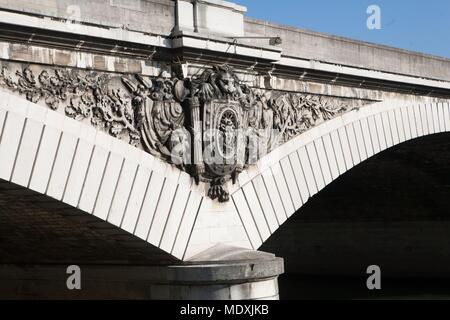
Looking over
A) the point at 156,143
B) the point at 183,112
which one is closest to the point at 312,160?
the point at 183,112

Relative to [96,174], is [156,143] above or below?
above

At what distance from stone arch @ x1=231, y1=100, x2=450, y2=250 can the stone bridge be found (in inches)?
1.2

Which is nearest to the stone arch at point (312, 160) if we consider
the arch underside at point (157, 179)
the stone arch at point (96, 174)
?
the arch underside at point (157, 179)

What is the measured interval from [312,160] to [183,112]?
3056 millimetres

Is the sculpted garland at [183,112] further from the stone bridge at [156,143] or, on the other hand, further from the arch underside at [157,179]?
the arch underside at [157,179]

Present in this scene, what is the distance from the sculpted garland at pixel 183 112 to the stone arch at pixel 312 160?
0.28 m

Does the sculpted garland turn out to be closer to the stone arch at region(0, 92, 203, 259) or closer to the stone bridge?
the stone bridge

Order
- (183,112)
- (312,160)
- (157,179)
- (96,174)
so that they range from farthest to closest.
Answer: (312,160)
(183,112)
(157,179)
(96,174)

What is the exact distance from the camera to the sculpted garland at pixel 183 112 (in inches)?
342

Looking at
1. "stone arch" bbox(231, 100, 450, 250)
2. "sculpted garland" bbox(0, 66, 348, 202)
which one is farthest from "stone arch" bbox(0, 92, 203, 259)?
"stone arch" bbox(231, 100, 450, 250)

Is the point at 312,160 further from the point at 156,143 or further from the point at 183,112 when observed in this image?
the point at 156,143

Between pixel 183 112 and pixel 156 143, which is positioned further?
pixel 183 112

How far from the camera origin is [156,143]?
31.6 ft

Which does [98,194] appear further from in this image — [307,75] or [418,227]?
[418,227]
